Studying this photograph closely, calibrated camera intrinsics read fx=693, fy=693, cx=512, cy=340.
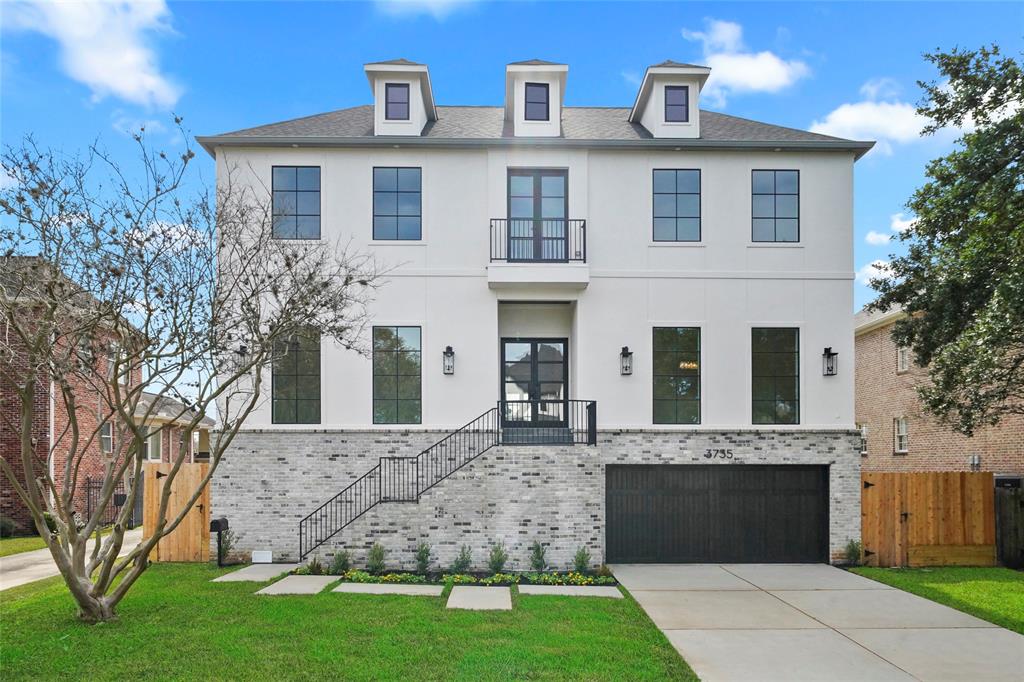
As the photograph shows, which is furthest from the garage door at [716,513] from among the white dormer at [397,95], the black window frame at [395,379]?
the white dormer at [397,95]

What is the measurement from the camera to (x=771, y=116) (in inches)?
571

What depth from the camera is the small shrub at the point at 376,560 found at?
37.4ft

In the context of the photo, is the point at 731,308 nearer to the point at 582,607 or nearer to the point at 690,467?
the point at 690,467

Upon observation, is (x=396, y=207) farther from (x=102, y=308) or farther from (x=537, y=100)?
(x=102, y=308)

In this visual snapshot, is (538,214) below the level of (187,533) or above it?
above

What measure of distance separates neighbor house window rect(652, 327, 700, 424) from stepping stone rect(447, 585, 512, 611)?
14.6 feet

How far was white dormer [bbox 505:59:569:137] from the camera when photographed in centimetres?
1320

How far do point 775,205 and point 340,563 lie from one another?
10128 millimetres

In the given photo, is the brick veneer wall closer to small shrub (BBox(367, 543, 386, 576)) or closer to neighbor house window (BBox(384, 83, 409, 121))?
small shrub (BBox(367, 543, 386, 576))

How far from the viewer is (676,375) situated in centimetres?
1283

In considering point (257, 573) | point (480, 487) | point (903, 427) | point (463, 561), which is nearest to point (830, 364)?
point (480, 487)

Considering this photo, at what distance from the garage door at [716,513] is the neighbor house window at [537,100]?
22.5ft

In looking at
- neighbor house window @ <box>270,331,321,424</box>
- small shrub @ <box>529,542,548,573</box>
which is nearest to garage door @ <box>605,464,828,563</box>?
small shrub @ <box>529,542,548,573</box>

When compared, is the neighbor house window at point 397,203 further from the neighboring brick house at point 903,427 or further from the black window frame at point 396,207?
the neighboring brick house at point 903,427
